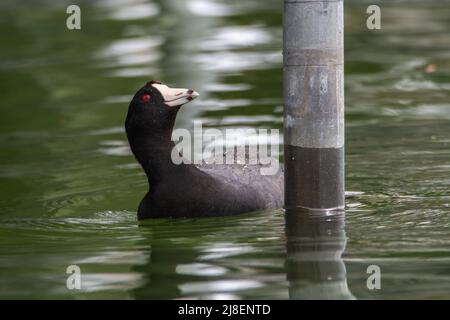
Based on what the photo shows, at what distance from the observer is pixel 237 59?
63.2 feet

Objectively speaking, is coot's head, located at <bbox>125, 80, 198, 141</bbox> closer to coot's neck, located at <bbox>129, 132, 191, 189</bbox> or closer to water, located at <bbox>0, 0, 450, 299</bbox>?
coot's neck, located at <bbox>129, 132, 191, 189</bbox>

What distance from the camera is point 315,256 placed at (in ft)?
28.2

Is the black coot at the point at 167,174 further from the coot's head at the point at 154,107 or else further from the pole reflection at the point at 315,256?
the pole reflection at the point at 315,256

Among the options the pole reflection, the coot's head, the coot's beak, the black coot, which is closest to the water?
the pole reflection

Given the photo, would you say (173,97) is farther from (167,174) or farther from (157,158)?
(167,174)

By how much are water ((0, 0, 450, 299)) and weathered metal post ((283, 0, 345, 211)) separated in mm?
346

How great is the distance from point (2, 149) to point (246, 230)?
17.4 ft

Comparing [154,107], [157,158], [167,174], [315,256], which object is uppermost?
[154,107]

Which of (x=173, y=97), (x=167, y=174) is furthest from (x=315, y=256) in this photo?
(x=173, y=97)

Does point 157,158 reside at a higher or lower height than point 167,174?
higher

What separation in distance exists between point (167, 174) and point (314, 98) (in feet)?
5.34

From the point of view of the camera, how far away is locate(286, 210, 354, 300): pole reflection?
7.59m
